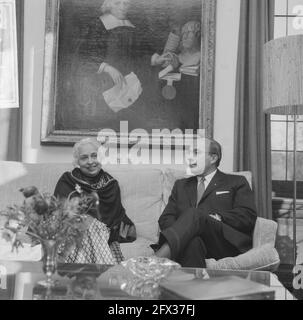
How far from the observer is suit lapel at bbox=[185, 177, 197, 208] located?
12.2 ft

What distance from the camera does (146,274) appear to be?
6.65 ft

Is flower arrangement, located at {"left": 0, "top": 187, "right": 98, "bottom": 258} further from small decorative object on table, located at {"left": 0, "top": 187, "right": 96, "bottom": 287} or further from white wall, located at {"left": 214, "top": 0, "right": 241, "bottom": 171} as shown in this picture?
white wall, located at {"left": 214, "top": 0, "right": 241, "bottom": 171}

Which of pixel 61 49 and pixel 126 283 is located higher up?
pixel 61 49

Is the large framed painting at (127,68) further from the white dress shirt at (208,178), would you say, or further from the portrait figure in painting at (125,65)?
the white dress shirt at (208,178)

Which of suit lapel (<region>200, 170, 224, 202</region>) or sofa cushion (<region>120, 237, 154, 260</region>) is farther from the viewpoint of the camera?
suit lapel (<region>200, 170, 224, 202</region>)

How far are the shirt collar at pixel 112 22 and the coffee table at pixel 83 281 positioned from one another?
2853mm

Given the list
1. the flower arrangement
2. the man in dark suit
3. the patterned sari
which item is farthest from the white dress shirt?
the flower arrangement

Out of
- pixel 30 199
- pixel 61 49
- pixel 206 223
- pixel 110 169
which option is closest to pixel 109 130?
pixel 110 169

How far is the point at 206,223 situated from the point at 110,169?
3.80 feet

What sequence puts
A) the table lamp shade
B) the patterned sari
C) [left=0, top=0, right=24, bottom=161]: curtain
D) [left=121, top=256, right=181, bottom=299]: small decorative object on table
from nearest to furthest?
[left=121, top=256, right=181, bottom=299]: small decorative object on table, the table lamp shade, the patterned sari, [left=0, top=0, right=24, bottom=161]: curtain

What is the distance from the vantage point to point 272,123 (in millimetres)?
4734

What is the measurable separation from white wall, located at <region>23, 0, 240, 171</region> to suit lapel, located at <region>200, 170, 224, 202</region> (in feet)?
2.59

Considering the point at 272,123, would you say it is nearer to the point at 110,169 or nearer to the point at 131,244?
the point at 110,169

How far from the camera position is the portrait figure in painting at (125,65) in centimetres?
454
